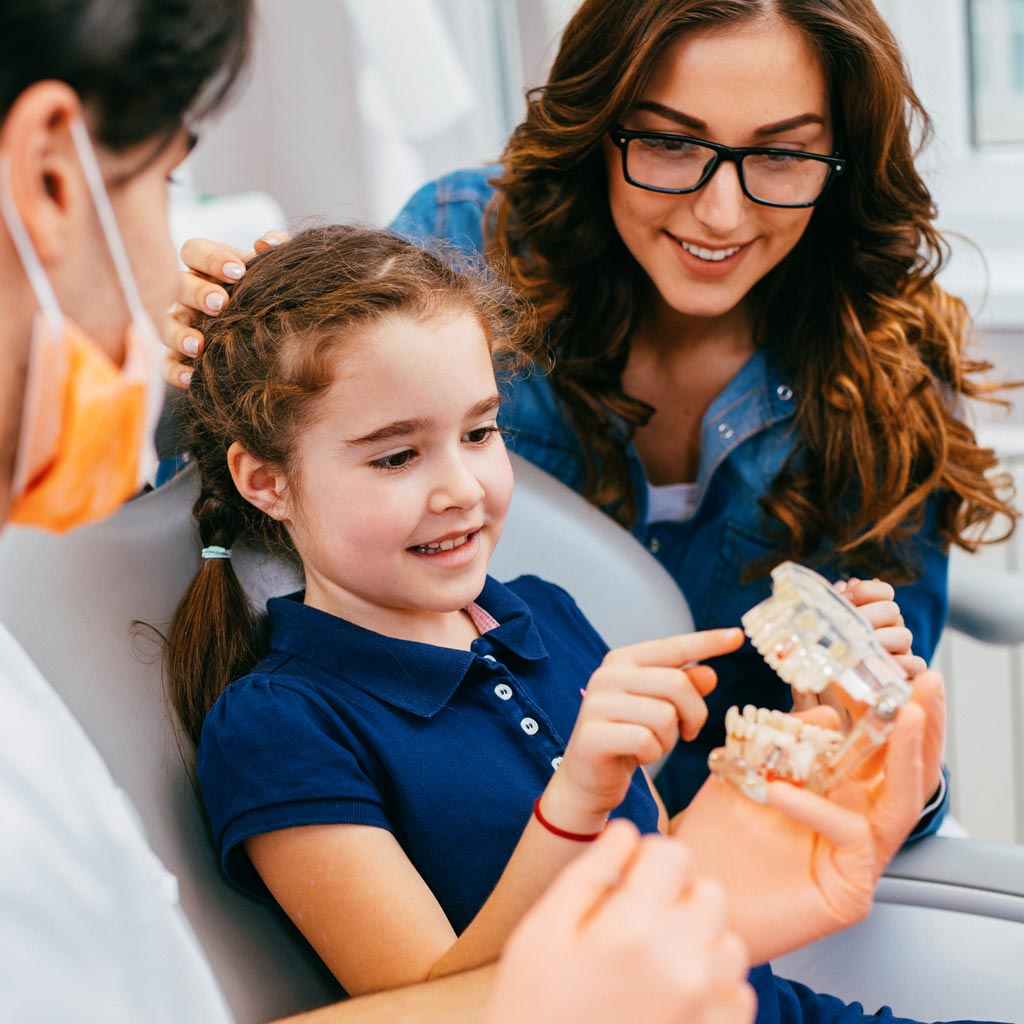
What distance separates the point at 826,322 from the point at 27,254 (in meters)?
1.03

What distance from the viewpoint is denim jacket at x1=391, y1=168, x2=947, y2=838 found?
1386 millimetres

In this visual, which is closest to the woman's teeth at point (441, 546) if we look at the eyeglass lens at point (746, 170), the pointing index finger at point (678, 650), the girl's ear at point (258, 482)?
the girl's ear at point (258, 482)

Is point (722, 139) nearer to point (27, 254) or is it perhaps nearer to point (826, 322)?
point (826, 322)

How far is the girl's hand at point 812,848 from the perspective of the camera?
703 mm

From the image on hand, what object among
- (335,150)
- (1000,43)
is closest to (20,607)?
(335,150)

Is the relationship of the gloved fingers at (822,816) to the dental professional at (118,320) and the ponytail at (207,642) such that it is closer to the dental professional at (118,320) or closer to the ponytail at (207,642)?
the dental professional at (118,320)

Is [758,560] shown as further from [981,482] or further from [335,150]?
[335,150]

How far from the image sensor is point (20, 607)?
3.01 ft

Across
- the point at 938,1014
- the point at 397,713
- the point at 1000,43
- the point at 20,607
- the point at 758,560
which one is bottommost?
the point at 938,1014

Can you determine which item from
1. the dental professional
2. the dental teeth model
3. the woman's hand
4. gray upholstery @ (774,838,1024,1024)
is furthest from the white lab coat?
gray upholstery @ (774,838,1024,1024)

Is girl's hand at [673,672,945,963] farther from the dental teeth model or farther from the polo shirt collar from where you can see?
the polo shirt collar

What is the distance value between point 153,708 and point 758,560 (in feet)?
2.26

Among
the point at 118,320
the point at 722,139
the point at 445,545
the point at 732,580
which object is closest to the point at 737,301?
the point at 722,139

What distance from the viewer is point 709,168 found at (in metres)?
1.20
